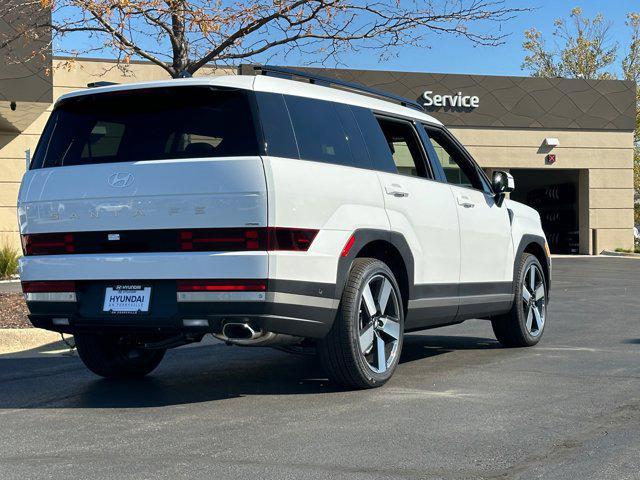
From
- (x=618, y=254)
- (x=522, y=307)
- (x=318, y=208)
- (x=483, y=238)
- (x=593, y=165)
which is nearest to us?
(x=318, y=208)

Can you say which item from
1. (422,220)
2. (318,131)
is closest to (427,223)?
(422,220)

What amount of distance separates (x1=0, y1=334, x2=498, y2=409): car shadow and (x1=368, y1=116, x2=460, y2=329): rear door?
99cm

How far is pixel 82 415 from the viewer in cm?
618

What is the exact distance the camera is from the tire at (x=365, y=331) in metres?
6.55

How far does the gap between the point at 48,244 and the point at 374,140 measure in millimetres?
2518

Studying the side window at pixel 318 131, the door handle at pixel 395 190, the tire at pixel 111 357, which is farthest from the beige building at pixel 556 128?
the side window at pixel 318 131

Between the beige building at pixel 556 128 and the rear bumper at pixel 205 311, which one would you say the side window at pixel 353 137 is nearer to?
the rear bumper at pixel 205 311

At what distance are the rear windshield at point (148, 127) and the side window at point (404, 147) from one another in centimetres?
168

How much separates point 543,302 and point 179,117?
4868mm

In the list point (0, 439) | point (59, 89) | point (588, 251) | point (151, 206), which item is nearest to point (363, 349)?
point (151, 206)

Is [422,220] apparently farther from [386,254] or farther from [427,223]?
[386,254]

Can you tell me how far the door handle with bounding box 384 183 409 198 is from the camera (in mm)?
7141

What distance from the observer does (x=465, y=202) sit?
8336 millimetres

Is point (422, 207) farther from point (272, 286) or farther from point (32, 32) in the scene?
point (32, 32)
